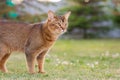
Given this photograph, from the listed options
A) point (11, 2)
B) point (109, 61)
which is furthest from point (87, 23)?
point (109, 61)

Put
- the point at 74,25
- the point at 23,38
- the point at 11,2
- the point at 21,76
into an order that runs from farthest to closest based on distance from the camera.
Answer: the point at 74,25, the point at 11,2, the point at 23,38, the point at 21,76

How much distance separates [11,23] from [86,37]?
37.1 feet

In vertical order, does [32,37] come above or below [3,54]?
above

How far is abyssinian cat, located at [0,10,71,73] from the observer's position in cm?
715

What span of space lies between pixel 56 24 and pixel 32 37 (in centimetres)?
55

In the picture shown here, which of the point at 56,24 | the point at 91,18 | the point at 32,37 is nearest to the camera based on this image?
the point at 56,24

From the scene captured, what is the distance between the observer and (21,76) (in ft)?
22.7

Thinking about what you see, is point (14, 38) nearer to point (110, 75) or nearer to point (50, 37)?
point (50, 37)

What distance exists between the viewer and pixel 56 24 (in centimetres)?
708

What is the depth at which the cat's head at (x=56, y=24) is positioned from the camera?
23.1 feet

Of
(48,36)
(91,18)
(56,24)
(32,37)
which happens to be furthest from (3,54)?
(91,18)

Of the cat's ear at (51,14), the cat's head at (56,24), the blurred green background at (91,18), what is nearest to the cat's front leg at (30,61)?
the cat's head at (56,24)

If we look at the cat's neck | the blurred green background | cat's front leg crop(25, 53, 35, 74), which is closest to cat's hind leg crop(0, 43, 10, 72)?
cat's front leg crop(25, 53, 35, 74)

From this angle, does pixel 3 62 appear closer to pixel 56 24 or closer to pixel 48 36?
pixel 48 36
